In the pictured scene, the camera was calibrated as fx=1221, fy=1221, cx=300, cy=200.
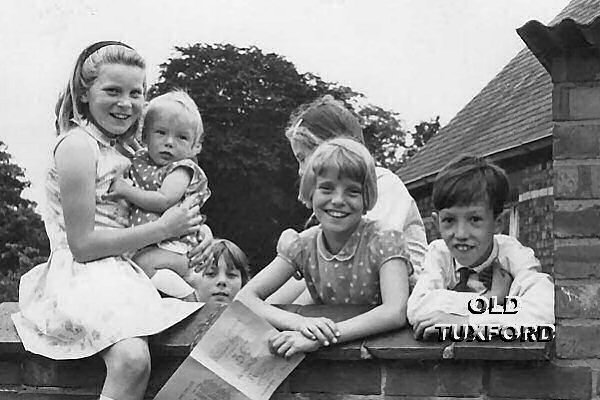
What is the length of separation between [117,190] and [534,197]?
19440mm

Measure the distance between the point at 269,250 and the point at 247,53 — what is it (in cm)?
1531

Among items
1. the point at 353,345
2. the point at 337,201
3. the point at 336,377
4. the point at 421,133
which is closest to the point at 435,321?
the point at 353,345

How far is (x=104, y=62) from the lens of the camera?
14.6ft

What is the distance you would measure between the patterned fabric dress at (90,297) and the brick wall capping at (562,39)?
5.01 feet

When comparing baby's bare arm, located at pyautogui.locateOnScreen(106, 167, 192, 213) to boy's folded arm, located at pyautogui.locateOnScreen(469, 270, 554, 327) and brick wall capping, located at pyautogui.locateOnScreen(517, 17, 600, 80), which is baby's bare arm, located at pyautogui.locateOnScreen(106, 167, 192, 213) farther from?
brick wall capping, located at pyautogui.locateOnScreen(517, 17, 600, 80)

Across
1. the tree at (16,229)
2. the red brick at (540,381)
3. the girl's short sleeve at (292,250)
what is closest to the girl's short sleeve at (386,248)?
the girl's short sleeve at (292,250)

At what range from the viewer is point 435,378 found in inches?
160

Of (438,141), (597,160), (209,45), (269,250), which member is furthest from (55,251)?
(209,45)

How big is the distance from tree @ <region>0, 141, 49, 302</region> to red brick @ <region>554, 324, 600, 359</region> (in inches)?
1327

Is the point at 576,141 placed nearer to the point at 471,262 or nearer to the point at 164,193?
the point at 471,262

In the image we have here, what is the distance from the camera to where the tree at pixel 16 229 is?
40688mm

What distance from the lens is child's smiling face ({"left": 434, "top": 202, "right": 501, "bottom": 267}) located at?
13.7 ft

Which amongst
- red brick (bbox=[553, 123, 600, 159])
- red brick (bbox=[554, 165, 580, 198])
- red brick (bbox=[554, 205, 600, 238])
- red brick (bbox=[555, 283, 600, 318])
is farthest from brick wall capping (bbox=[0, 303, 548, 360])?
red brick (bbox=[553, 123, 600, 159])

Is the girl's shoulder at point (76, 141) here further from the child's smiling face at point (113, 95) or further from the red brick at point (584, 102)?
the red brick at point (584, 102)
